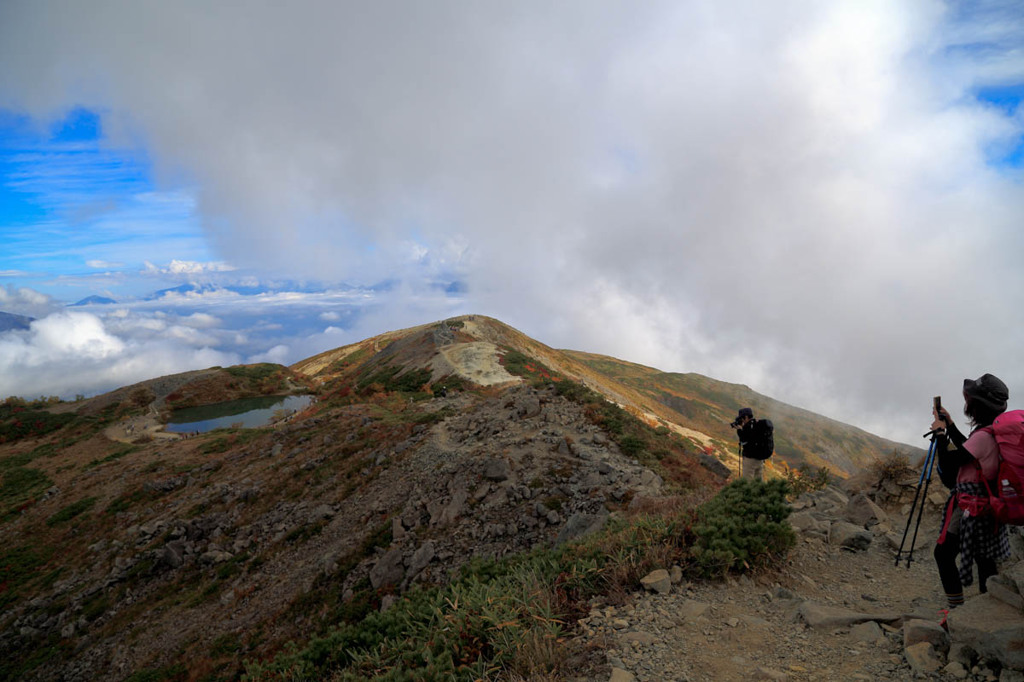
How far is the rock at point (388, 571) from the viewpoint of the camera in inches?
459

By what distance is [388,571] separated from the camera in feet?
38.8

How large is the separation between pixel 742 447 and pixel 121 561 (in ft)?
83.0

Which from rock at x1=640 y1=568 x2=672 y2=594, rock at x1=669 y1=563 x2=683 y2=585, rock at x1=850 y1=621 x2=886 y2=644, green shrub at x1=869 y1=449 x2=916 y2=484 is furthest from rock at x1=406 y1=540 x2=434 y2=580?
green shrub at x1=869 y1=449 x2=916 y2=484

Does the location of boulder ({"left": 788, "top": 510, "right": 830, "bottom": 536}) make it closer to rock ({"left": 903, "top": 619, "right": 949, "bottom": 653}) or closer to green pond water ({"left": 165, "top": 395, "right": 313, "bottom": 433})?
rock ({"left": 903, "top": 619, "right": 949, "bottom": 653})

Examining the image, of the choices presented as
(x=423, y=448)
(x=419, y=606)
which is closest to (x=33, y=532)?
(x=423, y=448)

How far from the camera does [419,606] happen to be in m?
7.69

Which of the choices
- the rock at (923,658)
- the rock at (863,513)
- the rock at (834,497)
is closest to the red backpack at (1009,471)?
the rock at (923,658)

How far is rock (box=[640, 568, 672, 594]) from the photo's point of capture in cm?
581

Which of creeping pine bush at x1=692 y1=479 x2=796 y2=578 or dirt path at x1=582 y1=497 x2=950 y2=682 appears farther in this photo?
creeping pine bush at x1=692 y1=479 x2=796 y2=578

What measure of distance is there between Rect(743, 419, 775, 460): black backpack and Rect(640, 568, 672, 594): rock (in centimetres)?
512

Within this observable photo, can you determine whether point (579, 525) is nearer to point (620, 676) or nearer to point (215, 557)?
point (620, 676)

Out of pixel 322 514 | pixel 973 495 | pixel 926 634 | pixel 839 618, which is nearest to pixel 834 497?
pixel 973 495

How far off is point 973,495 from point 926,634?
163 cm

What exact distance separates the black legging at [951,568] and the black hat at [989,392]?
1583mm
